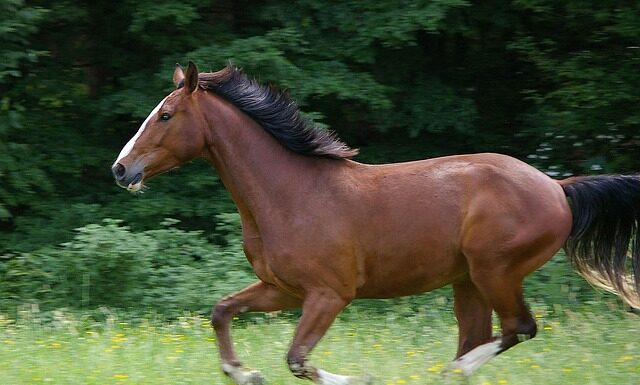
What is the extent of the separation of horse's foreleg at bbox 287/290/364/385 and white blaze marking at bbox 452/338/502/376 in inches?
27.3

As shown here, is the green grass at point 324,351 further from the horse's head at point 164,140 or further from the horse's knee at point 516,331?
the horse's head at point 164,140

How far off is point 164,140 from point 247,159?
1.66 ft

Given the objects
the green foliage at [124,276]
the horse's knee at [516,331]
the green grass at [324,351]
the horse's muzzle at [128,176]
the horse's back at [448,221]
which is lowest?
the green foliage at [124,276]

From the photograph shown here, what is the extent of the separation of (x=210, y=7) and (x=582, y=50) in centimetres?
452

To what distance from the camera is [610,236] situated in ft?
21.4

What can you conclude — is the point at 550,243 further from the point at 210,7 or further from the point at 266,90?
the point at 210,7

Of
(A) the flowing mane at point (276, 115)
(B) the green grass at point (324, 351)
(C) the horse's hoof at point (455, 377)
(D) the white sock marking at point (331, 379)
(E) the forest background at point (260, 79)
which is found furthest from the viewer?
(E) the forest background at point (260, 79)

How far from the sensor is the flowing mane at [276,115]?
619 cm

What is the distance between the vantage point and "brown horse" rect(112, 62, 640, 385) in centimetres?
588

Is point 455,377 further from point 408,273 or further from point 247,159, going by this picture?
point 247,159

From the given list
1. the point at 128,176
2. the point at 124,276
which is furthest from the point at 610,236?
the point at 124,276

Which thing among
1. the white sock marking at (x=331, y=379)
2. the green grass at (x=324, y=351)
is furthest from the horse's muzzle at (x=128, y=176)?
the white sock marking at (x=331, y=379)

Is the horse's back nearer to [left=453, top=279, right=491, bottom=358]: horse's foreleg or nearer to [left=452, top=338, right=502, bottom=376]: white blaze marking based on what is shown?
[left=453, top=279, right=491, bottom=358]: horse's foreleg

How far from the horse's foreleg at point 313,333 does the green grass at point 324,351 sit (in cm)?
42
